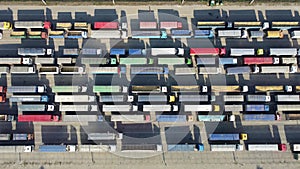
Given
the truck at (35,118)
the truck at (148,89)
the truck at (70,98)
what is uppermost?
the truck at (148,89)

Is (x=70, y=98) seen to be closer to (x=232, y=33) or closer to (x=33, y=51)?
(x=33, y=51)

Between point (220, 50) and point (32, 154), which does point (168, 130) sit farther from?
point (32, 154)

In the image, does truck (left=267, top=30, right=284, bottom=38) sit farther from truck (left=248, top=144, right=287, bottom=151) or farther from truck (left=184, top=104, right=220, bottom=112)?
truck (left=248, top=144, right=287, bottom=151)

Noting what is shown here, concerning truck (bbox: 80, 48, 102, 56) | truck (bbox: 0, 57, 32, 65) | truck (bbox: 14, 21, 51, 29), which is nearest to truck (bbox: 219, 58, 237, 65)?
truck (bbox: 80, 48, 102, 56)

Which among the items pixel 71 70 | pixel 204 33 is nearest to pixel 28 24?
pixel 71 70

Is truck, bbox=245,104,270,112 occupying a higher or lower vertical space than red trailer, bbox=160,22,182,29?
lower

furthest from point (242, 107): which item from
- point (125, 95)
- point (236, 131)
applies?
point (125, 95)

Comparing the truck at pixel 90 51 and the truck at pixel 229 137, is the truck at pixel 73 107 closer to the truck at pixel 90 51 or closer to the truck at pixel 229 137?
the truck at pixel 90 51

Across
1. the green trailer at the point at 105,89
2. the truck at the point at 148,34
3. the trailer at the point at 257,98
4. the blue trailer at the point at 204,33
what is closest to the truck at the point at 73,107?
the green trailer at the point at 105,89
